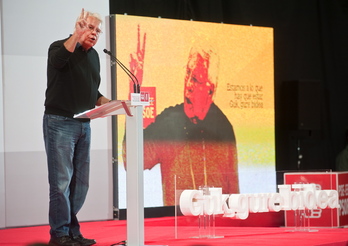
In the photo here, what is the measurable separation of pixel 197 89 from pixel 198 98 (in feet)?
0.31

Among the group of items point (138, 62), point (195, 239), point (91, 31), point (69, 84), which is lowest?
point (195, 239)

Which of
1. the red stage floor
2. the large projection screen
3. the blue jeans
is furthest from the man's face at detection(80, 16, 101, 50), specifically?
the large projection screen

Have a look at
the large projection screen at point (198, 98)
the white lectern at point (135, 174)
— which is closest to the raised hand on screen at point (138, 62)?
the large projection screen at point (198, 98)

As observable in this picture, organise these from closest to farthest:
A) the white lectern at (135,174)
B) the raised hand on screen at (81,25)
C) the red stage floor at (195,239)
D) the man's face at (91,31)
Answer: the white lectern at (135,174) → the raised hand on screen at (81,25) → the man's face at (91,31) → the red stage floor at (195,239)

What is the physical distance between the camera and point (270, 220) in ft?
16.8

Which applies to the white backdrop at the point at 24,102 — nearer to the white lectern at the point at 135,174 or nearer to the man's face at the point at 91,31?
the man's face at the point at 91,31

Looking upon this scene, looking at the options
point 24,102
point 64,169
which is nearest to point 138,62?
point 24,102

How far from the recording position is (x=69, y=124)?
3.83 meters

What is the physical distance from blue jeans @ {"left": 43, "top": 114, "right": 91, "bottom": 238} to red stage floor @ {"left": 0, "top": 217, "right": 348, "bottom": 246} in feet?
1.01

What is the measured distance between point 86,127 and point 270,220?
6.32 feet

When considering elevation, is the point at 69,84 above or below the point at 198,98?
below

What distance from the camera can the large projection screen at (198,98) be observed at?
6.27 m

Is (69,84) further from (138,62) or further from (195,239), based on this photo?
(138,62)

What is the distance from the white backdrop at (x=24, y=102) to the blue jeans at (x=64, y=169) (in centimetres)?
182
